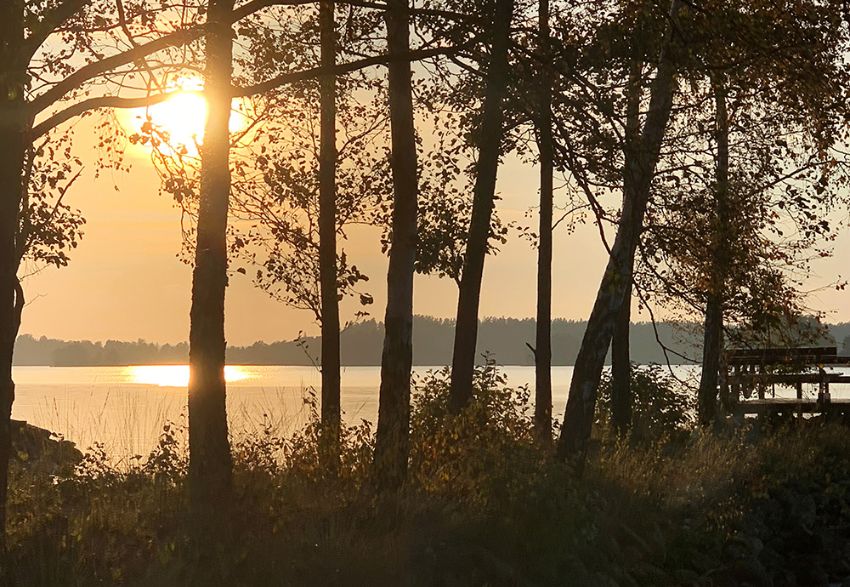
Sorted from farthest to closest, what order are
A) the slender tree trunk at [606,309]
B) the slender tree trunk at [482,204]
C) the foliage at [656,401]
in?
the foliage at [656,401] → the slender tree trunk at [606,309] → the slender tree trunk at [482,204]

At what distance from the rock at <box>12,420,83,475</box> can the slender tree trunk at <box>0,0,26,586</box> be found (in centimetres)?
92

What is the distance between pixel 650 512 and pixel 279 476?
5.22m

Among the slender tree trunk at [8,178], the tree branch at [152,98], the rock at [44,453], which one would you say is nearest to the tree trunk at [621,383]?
the rock at [44,453]

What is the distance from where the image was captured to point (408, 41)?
14.5 m

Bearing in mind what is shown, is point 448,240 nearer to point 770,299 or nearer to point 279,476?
point 770,299

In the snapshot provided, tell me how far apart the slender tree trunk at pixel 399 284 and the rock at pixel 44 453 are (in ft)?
12.7

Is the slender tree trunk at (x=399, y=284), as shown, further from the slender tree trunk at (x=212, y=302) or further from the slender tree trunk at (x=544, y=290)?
the slender tree trunk at (x=544, y=290)

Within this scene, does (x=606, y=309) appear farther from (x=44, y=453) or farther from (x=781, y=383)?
(x=781, y=383)

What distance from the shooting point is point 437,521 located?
11.3 metres

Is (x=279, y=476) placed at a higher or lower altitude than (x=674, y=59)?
lower

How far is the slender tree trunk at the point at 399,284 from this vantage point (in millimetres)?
12564

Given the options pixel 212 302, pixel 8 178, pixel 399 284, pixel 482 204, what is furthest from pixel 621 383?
pixel 8 178

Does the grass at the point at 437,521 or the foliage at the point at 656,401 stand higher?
the foliage at the point at 656,401

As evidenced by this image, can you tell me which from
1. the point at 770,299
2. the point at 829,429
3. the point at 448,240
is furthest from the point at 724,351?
the point at 770,299
